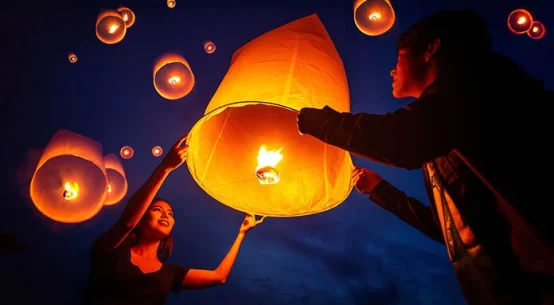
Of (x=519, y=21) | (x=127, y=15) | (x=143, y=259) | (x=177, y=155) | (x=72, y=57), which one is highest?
(x=519, y=21)

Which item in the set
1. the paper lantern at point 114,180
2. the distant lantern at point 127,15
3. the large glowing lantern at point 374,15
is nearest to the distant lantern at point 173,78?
the distant lantern at point 127,15

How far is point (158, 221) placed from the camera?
3.80 meters

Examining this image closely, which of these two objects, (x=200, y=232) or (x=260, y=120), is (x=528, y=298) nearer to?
(x=260, y=120)

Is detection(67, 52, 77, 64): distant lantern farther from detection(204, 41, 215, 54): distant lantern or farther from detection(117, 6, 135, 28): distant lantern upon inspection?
detection(204, 41, 215, 54): distant lantern

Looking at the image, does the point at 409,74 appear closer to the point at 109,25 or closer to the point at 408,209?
the point at 408,209

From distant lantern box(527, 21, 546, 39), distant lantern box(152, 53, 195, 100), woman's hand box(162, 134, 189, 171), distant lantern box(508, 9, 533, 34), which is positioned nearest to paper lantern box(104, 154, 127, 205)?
distant lantern box(152, 53, 195, 100)

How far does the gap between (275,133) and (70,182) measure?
3514 mm

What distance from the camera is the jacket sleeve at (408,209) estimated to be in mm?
2350

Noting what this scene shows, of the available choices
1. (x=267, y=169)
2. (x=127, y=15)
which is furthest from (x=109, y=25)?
(x=267, y=169)

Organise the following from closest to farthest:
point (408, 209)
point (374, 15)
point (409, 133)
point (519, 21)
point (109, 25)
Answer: point (409, 133) → point (408, 209) → point (374, 15) → point (109, 25) → point (519, 21)

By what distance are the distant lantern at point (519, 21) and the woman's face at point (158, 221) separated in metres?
7.27

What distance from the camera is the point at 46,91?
7043 millimetres

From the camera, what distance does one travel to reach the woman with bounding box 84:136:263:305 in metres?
2.69

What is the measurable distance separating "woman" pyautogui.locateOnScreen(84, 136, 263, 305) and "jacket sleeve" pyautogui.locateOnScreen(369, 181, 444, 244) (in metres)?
1.20
